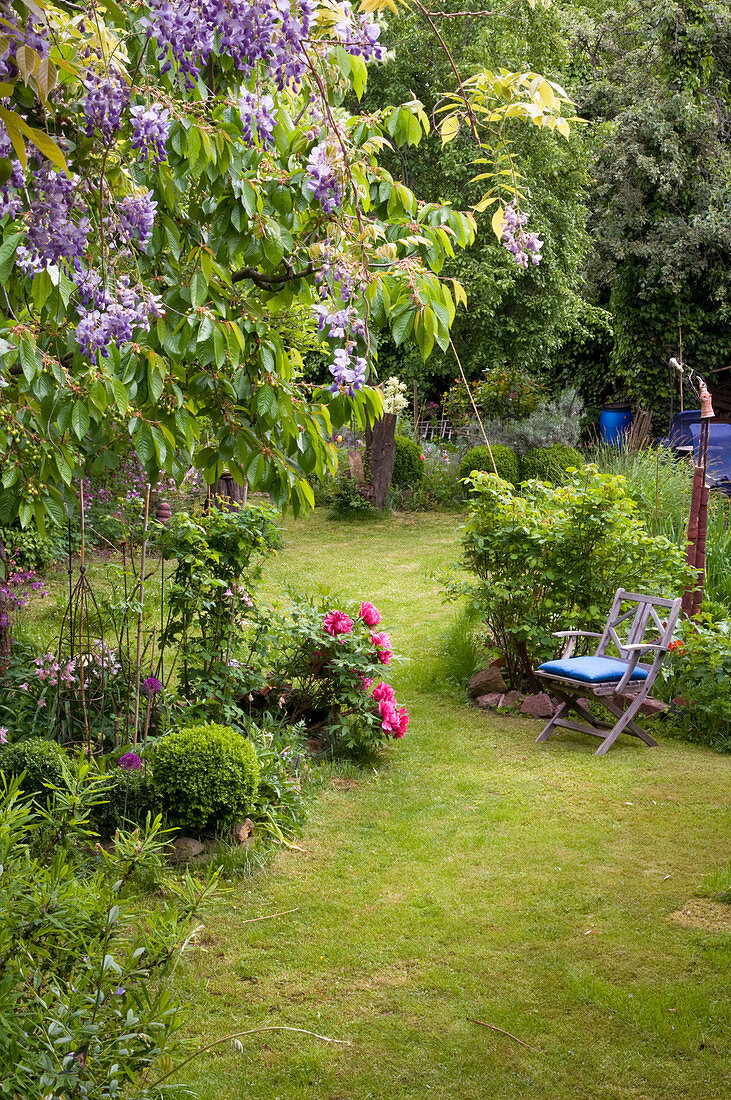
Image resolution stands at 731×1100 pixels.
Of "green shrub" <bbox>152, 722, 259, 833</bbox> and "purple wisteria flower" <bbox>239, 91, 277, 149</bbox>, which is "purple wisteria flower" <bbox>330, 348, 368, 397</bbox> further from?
"green shrub" <bbox>152, 722, 259, 833</bbox>

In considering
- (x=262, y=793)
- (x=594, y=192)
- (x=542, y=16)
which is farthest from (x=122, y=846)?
(x=594, y=192)

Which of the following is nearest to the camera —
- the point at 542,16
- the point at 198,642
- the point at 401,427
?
the point at 198,642

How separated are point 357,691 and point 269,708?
48 cm

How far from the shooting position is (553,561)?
6207 millimetres

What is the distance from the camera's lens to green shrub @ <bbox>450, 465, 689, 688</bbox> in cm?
603

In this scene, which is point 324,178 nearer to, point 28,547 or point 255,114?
point 255,114

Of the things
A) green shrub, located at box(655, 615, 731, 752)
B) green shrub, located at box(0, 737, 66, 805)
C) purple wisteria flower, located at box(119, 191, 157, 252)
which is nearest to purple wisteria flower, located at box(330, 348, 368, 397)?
purple wisteria flower, located at box(119, 191, 157, 252)

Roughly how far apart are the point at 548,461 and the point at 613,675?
7843 mm

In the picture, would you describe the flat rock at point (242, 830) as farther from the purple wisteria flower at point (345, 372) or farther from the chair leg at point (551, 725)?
the purple wisteria flower at point (345, 372)

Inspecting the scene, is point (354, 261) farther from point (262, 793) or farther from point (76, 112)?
point (262, 793)

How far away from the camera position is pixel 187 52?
7.23ft

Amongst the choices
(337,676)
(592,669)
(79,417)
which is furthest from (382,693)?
(79,417)

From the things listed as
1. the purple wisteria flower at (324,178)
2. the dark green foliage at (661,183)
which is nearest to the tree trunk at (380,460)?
the dark green foliage at (661,183)

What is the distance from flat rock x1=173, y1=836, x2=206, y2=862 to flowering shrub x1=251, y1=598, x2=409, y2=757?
47.6 inches
